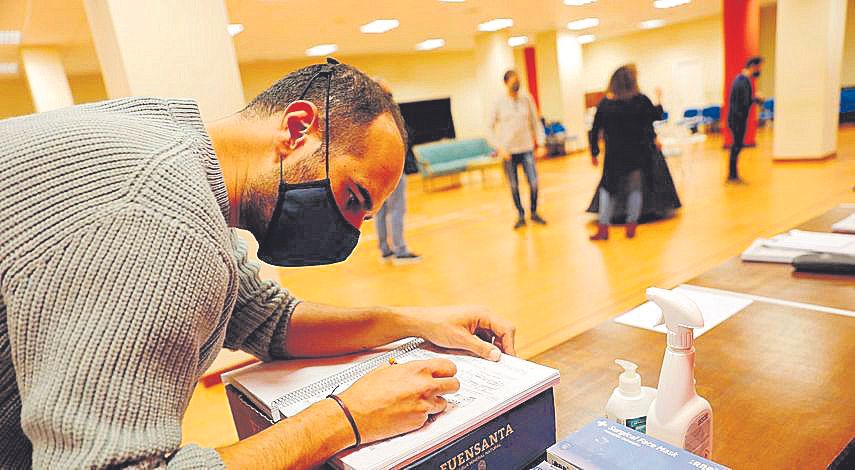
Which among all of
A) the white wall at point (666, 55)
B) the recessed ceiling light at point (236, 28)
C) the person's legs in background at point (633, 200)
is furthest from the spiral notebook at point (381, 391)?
the white wall at point (666, 55)

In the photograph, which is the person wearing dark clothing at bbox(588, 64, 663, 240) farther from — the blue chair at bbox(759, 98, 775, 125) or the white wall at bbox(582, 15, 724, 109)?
the white wall at bbox(582, 15, 724, 109)

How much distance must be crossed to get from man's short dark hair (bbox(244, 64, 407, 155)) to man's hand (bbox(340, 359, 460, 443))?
358 mm

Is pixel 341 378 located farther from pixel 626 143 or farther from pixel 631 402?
pixel 626 143

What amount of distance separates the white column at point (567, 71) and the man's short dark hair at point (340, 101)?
11.4 m

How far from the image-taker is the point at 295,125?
858mm

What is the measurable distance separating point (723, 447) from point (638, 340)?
1.25 ft

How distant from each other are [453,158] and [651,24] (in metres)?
6.59

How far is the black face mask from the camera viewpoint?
894 millimetres

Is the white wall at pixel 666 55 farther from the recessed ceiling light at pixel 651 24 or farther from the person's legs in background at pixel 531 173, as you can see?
the person's legs in background at pixel 531 173

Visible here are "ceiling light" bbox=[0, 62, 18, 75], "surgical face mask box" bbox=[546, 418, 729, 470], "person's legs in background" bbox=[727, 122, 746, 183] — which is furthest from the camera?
"ceiling light" bbox=[0, 62, 18, 75]

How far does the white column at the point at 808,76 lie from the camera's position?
679 centimetres

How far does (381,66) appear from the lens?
1205cm

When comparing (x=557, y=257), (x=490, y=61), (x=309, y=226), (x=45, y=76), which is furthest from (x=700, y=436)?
(x=490, y=61)

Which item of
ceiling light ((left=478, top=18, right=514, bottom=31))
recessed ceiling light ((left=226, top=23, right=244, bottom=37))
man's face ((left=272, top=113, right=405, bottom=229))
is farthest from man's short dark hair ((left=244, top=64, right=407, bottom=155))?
ceiling light ((left=478, top=18, right=514, bottom=31))
